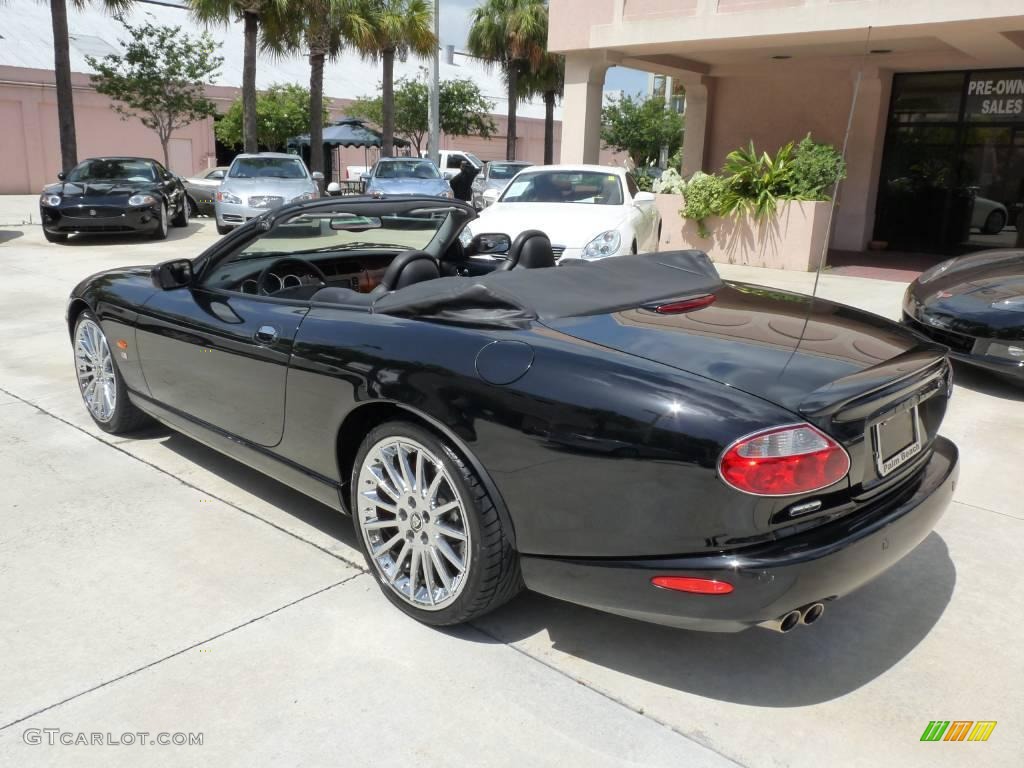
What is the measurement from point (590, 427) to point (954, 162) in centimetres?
1478

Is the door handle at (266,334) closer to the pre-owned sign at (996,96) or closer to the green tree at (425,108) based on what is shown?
the pre-owned sign at (996,96)

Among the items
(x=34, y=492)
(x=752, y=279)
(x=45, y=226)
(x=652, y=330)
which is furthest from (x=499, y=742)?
(x=45, y=226)

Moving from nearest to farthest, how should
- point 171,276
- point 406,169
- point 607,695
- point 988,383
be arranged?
point 607,695
point 171,276
point 988,383
point 406,169

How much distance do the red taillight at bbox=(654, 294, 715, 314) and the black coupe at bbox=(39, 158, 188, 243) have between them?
13280 mm

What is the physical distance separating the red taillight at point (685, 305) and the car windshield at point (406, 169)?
16.7 m

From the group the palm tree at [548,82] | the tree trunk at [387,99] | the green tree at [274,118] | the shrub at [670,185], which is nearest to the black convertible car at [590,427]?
the shrub at [670,185]

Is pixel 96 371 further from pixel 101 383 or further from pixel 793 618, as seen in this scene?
pixel 793 618

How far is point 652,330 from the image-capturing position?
110 inches

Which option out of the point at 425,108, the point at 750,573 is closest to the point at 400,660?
the point at 750,573

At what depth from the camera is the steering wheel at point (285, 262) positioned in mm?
4133

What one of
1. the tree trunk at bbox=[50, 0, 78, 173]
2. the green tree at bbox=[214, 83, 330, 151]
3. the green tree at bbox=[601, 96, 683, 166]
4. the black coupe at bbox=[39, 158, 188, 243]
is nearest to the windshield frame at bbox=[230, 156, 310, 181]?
the black coupe at bbox=[39, 158, 188, 243]

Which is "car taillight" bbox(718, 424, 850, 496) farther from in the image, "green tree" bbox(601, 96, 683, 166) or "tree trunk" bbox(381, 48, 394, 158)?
"green tree" bbox(601, 96, 683, 166)

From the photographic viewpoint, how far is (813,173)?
12445mm

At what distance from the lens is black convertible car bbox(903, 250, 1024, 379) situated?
18.9ft
